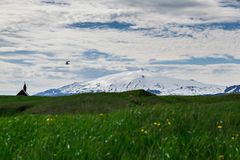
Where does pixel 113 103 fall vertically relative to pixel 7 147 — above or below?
below

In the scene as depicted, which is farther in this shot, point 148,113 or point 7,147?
point 148,113

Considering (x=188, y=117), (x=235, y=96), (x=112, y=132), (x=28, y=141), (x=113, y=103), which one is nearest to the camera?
(x=28, y=141)

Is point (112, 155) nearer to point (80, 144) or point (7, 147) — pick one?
point (80, 144)

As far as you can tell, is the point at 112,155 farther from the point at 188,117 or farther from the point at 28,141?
the point at 188,117

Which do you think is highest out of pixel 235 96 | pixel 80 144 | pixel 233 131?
pixel 80 144

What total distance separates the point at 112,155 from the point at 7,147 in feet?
6.83

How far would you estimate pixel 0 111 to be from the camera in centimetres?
6412

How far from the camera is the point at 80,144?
32.1 feet

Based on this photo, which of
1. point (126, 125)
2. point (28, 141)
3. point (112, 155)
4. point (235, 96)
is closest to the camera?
point (112, 155)

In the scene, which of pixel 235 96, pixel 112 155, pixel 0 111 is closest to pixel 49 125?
pixel 112 155

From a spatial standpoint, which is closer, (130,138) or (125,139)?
(125,139)

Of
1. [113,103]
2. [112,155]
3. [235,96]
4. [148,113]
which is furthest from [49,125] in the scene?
[235,96]

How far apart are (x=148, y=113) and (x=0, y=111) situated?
5155cm

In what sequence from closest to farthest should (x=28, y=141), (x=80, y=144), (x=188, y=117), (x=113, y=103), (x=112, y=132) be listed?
(x=80, y=144) < (x=28, y=141) < (x=112, y=132) < (x=188, y=117) < (x=113, y=103)
